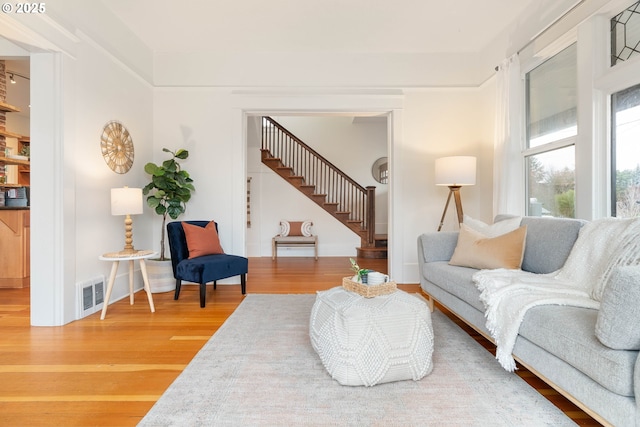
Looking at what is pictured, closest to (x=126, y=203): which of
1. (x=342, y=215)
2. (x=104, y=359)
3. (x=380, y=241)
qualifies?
(x=104, y=359)

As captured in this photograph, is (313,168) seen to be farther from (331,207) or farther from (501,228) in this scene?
(501,228)

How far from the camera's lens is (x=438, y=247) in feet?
10.2

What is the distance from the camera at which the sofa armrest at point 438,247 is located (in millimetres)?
3086

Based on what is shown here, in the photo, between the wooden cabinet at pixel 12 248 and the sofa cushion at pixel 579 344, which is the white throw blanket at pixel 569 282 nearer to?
the sofa cushion at pixel 579 344

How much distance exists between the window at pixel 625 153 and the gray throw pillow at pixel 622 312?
5.32ft

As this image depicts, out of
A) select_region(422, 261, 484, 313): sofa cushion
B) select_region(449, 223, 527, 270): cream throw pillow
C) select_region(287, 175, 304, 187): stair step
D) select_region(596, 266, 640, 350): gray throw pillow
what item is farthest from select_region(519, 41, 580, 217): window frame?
select_region(287, 175, 304, 187): stair step

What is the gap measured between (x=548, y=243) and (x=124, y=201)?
3669mm

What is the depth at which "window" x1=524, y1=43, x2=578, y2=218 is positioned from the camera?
290 centimetres

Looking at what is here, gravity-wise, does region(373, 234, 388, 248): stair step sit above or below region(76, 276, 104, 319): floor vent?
above

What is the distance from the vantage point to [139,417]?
1522 mm

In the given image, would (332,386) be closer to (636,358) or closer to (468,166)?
(636,358)

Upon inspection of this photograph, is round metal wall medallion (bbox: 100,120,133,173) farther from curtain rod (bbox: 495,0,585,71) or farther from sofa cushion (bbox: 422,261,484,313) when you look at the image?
curtain rod (bbox: 495,0,585,71)

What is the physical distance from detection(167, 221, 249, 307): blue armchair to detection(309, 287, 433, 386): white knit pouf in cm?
181

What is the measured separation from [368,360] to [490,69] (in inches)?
155
